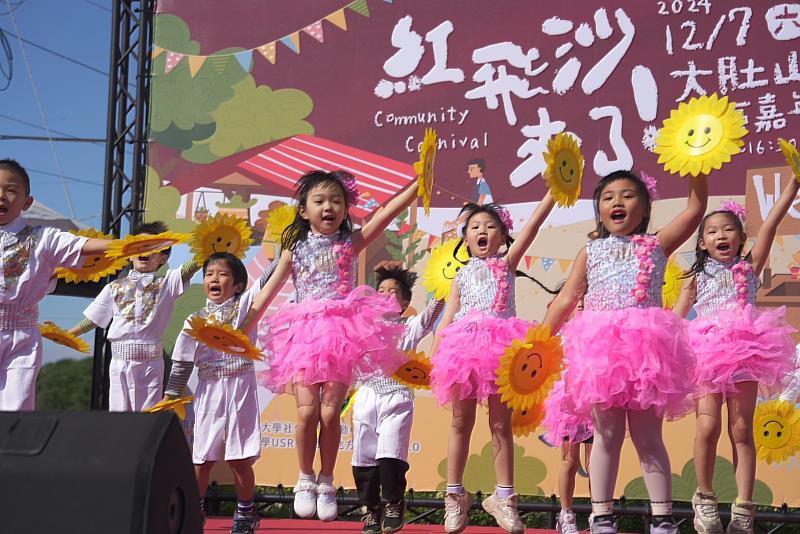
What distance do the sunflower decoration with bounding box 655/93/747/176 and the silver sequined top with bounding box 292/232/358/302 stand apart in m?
1.45

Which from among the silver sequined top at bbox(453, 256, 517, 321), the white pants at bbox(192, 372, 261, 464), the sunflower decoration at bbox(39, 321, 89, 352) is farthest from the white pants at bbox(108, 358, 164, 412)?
the silver sequined top at bbox(453, 256, 517, 321)

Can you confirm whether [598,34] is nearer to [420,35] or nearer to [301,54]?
[420,35]

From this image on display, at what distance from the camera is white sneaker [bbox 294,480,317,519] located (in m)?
4.05

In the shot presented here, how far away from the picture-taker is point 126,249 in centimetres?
376

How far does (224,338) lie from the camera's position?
13.5ft

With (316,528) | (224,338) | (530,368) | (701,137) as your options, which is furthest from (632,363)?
(316,528)

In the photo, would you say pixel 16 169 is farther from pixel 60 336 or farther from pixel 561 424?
pixel 561 424

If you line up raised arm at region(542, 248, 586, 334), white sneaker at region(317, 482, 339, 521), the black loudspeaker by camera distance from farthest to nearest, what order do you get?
1. white sneaker at region(317, 482, 339, 521)
2. raised arm at region(542, 248, 586, 334)
3. the black loudspeaker

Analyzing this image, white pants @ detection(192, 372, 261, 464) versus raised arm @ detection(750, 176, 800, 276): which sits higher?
raised arm @ detection(750, 176, 800, 276)

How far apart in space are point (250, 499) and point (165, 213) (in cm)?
333

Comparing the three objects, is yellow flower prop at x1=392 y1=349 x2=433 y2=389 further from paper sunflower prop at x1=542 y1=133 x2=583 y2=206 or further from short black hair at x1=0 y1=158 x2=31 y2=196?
short black hair at x1=0 y1=158 x2=31 y2=196

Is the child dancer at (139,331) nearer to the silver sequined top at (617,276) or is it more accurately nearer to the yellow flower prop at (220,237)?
the yellow flower prop at (220,237)

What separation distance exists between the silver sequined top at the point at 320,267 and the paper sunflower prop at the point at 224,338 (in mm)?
347

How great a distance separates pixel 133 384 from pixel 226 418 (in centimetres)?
94
